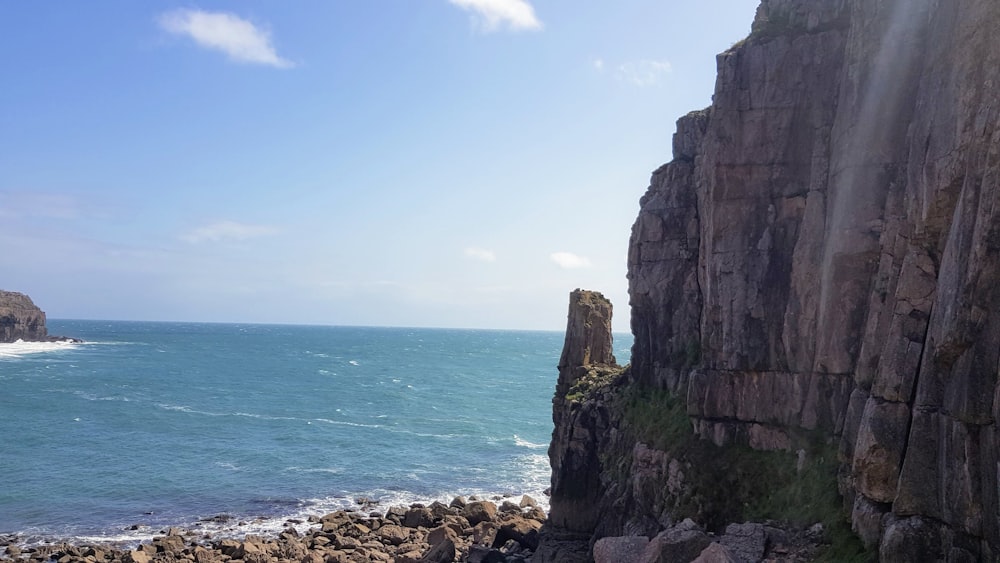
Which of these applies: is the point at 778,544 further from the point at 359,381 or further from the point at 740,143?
the point at 359,381

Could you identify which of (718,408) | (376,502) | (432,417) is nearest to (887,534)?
(718,408)

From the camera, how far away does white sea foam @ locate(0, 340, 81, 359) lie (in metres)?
162

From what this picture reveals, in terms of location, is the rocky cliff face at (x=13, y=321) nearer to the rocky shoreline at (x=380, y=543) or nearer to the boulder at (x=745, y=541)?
the rocky shoreline at (x=380, y=543)

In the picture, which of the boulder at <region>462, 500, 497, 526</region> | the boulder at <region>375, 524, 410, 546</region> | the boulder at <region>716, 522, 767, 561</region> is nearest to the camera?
the boulder at <region>716, 522, 767, 561</region>

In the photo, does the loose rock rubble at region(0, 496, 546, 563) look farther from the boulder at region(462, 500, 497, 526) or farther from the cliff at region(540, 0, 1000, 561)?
the cliff at region(540, 0, 1000, 561)

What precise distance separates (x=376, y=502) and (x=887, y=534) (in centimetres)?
4186

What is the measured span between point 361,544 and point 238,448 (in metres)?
32.1

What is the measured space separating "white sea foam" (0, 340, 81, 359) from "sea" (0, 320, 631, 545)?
3223cm

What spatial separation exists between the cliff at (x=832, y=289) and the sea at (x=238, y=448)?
24.2 meters

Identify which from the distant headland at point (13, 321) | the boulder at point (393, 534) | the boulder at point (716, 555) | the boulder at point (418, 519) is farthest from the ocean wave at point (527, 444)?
the distant headland at point (13, 321)

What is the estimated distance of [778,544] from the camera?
2416 cm

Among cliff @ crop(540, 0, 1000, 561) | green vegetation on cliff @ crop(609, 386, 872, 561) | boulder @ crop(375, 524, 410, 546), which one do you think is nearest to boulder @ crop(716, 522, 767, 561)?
green vegetation on cliff @ crop(609, 386, 872, 561)

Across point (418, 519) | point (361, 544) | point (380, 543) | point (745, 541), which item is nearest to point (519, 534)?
point (380, 543)

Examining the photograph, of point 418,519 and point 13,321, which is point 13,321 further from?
point 418,519
